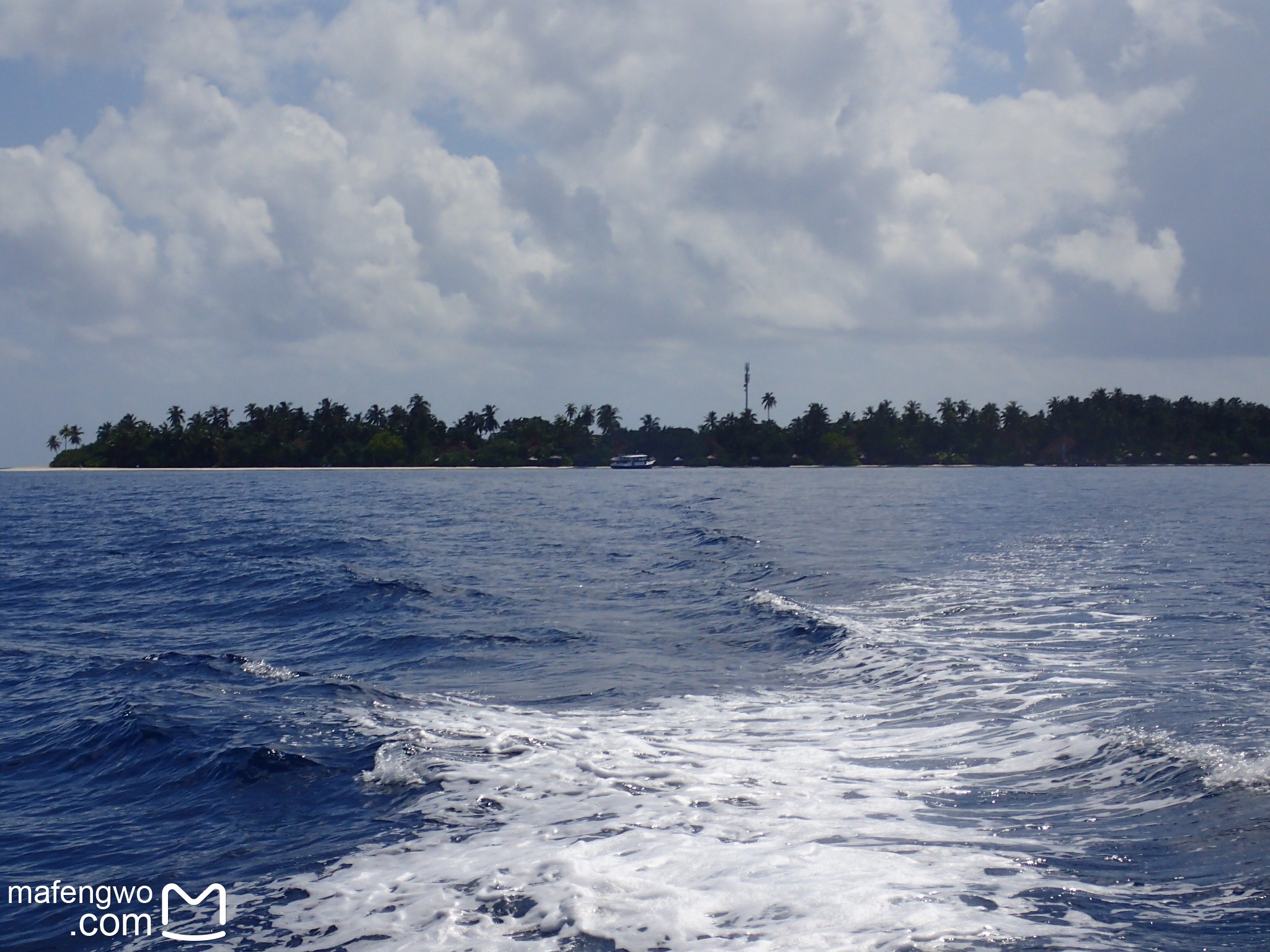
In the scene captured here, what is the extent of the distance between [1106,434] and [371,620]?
184 m

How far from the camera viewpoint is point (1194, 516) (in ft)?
173

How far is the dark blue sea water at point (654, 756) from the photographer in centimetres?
767

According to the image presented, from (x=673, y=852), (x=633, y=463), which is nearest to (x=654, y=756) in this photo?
(x=673, y=852)

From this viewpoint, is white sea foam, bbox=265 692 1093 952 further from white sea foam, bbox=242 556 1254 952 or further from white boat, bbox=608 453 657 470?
white boat, bbox=608 453 657 470

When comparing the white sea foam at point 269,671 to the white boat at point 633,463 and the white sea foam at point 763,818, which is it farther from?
the white boat at point 633,463

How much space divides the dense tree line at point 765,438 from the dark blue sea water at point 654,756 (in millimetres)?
151216

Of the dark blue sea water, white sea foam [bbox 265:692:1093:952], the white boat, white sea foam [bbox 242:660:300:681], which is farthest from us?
the white boat

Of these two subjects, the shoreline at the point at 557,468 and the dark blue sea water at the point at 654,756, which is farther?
the shoreline at the point at 557,468

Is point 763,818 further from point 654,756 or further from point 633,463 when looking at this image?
point 633,463

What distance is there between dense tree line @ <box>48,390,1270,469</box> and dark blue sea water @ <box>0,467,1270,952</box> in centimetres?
15122

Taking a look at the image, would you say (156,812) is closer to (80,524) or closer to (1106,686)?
(1106,686)

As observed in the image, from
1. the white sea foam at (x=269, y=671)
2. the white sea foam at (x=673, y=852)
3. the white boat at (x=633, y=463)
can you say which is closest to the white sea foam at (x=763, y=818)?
the white sea foam at (x=673, y=852)

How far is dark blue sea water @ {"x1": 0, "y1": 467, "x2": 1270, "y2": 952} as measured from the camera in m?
7.67

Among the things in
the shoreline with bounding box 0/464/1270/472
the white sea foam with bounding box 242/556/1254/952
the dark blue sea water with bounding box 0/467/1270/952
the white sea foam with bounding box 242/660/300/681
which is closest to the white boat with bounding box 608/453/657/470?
the shoreline with bounding box 0/464/1270/472
